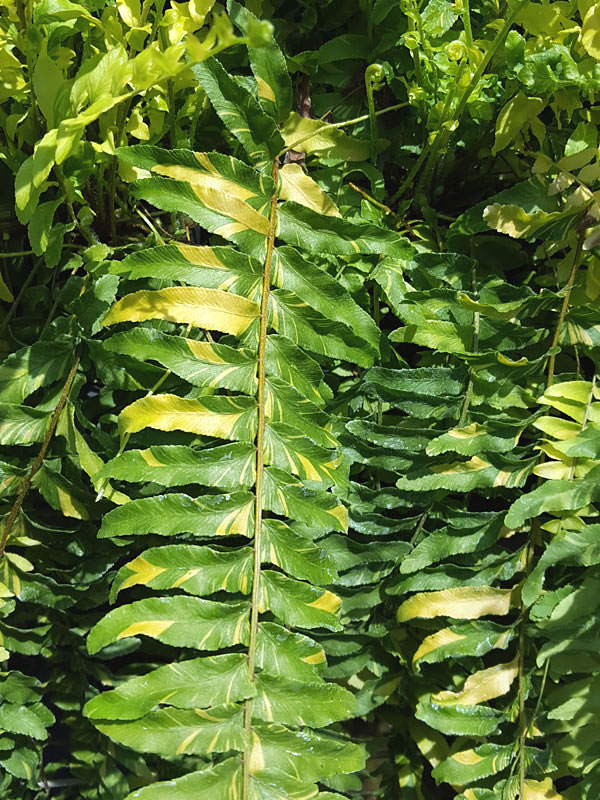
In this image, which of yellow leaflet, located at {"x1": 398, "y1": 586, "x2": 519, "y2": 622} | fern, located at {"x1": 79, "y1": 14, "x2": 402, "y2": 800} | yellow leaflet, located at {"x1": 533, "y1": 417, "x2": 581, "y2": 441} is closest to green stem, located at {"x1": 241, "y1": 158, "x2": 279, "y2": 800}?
fern, located at {"x1": 79, "y1": 14, "x2": 402, "y2": 800}

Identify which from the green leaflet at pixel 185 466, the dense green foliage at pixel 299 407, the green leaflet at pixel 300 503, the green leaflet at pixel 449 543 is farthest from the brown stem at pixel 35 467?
the green leaflet at pixel 449 543

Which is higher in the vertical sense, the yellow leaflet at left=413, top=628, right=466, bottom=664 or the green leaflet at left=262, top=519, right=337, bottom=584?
the green leaflet at left=262, top=519, right=337, bottom=584

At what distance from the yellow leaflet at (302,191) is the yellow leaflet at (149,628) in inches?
15.4

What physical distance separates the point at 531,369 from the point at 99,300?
405 millimetres

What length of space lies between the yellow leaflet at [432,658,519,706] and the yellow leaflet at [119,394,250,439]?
12.8 inches

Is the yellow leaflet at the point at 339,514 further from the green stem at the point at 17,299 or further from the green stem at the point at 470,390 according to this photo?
the green stem at the point at 17,299

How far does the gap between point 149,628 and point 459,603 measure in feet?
0.92

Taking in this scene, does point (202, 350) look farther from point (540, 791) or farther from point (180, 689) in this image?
point (540, 791)

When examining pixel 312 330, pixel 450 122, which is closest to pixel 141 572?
pixel 312 330

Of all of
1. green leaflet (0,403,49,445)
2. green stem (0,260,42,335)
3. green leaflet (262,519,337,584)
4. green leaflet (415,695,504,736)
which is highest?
green stem (0,260,42,335)

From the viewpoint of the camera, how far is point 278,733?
1.82 feet

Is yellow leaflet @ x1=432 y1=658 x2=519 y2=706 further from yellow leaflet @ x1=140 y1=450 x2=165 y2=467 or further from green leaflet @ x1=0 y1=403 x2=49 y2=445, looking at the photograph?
green leaflet @ x1=0 y1=403 x2=49 y2=445

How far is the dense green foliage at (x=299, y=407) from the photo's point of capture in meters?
0.57

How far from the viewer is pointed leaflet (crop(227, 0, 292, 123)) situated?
622mm
